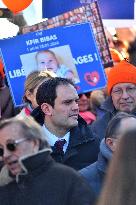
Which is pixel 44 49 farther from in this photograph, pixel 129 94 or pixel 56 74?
pixel 129 94

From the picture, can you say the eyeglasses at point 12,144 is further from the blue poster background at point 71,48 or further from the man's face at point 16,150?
the blue poster background at point 71,48

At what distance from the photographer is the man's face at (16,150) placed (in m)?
2.84

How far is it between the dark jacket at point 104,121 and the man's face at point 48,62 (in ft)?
1.61

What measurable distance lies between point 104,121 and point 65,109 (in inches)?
29.7

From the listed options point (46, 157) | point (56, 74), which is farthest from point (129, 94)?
point (46, 157)

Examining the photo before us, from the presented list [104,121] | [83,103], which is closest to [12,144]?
[104,121]

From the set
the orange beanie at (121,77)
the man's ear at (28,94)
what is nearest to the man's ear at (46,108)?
the man's ear at (28,94)

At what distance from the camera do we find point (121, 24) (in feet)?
19.1

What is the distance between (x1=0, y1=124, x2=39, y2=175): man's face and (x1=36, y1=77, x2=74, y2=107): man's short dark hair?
3.85ft

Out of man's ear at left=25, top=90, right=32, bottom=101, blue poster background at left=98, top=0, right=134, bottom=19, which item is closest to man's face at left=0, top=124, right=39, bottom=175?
man's ear at left=25, top=90, right=32, bottom=101

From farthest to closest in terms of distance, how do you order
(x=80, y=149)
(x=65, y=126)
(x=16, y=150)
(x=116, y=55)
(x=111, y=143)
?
(x=116, y=55) → (x=80, y=149) → (x=65, y=126) → (x=111, y=143) → (x=16, y=150)

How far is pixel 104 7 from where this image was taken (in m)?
5.91

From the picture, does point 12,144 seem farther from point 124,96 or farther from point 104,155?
point 124,96

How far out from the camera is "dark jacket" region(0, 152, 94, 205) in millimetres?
2865
